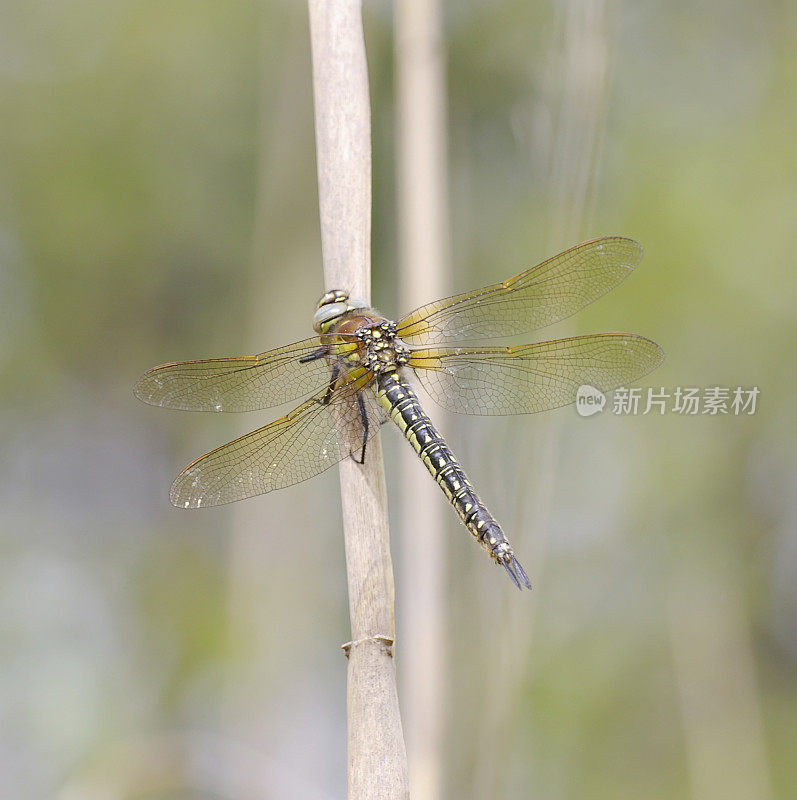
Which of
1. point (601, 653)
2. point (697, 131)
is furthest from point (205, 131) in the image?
point (601, 653)

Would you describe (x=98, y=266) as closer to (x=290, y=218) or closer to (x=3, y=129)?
(x=3, y=129)

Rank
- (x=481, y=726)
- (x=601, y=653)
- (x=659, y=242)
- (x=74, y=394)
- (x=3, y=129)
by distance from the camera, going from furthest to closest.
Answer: (x=74, y=394), (x=3, y=129), (x=601, y=653), (x=659, y=242), (x=481, y=726)

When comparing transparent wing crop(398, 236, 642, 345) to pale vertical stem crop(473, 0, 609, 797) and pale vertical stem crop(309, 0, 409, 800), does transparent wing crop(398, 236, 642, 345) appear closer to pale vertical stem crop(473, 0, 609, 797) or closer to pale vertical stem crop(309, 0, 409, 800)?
pale vertical stem crop(473, 0, 609, 797)

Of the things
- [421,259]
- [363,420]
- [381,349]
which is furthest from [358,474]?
[421,259]

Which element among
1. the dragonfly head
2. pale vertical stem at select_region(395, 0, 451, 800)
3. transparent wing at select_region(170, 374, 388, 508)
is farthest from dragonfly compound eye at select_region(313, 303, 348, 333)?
pale vertical stem at select_region(395, 0, 451, 800)

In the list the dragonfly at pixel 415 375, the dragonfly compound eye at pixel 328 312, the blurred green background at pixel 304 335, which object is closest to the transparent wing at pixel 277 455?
the dragonfly at pixel 415 375

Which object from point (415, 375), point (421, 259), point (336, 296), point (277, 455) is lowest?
point (277, 455)

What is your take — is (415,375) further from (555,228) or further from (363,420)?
(555,228)
